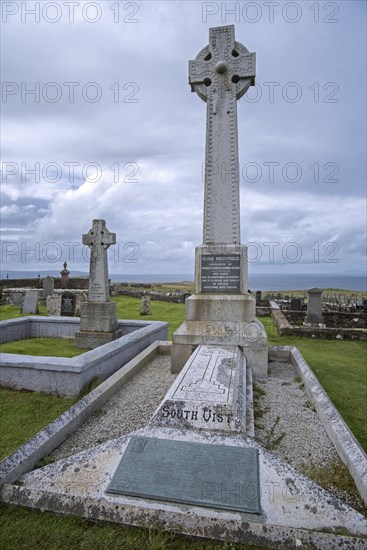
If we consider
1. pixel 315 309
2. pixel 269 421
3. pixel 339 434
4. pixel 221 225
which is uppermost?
pixel 221 225

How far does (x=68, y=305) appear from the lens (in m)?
13.1

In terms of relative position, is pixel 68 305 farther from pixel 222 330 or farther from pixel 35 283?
pixel 35 283

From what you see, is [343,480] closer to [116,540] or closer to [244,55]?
[116,540]

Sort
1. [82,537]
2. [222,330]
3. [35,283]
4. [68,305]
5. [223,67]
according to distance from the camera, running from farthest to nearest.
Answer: [35,283], [68,305], [223,67], [222,330], [82,537]

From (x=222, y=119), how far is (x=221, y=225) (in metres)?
2.32

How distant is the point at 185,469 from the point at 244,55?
776 cm

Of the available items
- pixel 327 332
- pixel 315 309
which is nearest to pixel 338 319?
pixel 315 309

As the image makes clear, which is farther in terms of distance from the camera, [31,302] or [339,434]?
[31,302]

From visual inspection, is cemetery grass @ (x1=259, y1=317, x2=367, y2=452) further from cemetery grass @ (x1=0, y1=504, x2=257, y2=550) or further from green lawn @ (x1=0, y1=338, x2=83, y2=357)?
green lawn @ (x1=0, y1=338, x2=83, y2=357)

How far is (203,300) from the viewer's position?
631 centimetres

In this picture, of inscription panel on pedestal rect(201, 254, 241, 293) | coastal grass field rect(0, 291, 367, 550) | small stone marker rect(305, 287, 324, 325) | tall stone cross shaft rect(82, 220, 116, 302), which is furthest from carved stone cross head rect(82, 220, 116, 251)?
small stone marker rect(305, 287, 324, 325)

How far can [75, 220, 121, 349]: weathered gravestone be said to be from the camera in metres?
8.88

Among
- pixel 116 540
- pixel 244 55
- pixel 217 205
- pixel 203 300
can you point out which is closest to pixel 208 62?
pixel 244 55

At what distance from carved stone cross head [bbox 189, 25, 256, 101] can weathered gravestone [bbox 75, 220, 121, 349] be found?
4494 mm
